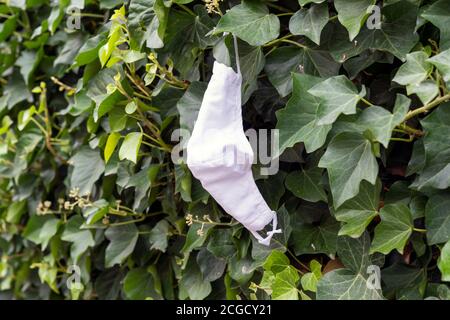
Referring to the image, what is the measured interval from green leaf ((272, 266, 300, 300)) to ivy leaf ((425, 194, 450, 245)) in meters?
0.34

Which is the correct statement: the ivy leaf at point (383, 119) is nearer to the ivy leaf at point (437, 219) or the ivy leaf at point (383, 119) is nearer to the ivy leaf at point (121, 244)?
the ivy leaf at point (437, 219)

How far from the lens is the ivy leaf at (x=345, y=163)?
129 centimetres

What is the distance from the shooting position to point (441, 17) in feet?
4.12

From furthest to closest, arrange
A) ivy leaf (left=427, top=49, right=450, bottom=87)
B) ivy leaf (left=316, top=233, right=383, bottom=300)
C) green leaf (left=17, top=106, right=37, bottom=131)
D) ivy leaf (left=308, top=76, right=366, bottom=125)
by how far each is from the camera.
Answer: green leaf (left=17, top=106, right=37, bottom=131), ivy leaf (left=316, top=233, right=383, bottom=300), ivy leaf (left=308, top=76, right=366, bottom=125), ivy leaf (left=427, top=49, right=450, bottom=87)

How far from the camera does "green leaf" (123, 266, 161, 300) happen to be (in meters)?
2.02

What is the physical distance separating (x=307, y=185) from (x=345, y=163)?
0.71ft

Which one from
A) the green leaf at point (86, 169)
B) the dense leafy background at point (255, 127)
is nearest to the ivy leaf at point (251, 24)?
the dense leafy background at point (255, 127)

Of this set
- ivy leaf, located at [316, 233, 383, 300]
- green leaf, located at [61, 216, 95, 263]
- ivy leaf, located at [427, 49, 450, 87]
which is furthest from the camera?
green leaf, located at [61, 216, 95, 263]

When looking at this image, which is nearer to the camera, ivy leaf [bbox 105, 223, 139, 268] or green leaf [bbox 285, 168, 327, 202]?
green leaf [bbox 285, 168, 327, 202]

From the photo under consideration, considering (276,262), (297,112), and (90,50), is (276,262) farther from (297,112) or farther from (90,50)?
(90,50)

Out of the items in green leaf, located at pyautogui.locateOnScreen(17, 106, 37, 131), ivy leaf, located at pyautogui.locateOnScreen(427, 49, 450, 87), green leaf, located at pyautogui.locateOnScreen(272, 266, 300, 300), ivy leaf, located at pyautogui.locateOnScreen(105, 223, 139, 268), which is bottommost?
ivy leaf, located at pyautogui.locateOnScreen(105, 223, 139, 268)

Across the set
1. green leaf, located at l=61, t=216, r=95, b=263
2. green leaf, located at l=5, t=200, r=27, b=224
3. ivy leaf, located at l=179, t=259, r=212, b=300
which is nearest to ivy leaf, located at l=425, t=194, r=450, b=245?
ivy leaf, located at l=179, t=259, r=212, b=300

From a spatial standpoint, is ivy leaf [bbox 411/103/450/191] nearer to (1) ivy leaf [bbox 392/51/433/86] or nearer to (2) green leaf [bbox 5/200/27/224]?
(1) ivy leaf [bbox 392/51/433/86]

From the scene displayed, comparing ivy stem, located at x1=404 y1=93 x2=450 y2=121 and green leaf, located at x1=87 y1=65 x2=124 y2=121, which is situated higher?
ivy stem, located at x1=404 y1=93 x2=450 y2=121
